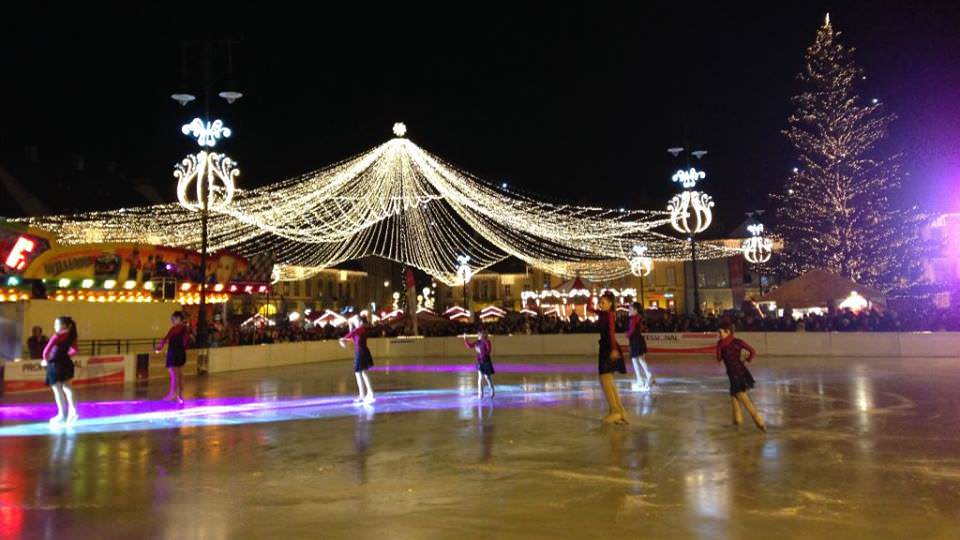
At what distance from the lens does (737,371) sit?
9352 millimetres

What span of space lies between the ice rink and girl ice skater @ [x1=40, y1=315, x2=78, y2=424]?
346 millimetres

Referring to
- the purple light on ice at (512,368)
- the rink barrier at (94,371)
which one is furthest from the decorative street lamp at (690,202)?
the rink barrier at (94,371)

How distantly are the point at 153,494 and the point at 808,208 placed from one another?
1384 inches

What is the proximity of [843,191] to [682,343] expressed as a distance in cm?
1378

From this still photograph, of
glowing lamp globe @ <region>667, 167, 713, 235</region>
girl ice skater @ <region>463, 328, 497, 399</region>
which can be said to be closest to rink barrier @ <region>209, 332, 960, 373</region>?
glowing lamp globe @ <region>667, 167, 713, 235</region>

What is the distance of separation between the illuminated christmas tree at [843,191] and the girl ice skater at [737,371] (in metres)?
28.5

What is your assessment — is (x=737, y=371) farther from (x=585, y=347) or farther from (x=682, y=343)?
(x=585, y=347)

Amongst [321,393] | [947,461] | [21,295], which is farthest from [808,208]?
[21,295]

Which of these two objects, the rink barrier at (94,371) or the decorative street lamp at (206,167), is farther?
the decorative street lamp at (206,167)

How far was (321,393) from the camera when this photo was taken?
50.2ft

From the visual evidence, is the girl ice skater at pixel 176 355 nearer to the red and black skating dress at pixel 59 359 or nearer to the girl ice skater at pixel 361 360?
the red and black skating dress at pixel 59 359

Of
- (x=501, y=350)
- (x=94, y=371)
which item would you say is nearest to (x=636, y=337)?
(x=94, y=371)

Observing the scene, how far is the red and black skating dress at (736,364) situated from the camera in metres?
9.32

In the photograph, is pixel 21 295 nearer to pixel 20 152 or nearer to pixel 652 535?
pixel 20 152
